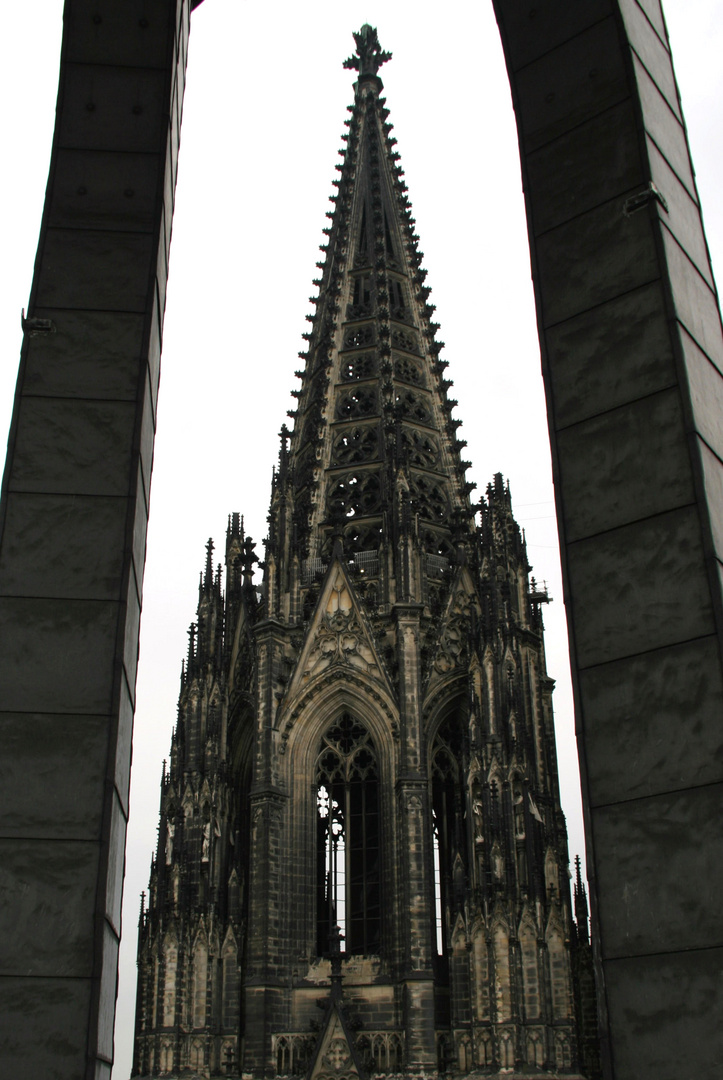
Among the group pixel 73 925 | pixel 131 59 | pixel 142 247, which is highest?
pixel 131 59

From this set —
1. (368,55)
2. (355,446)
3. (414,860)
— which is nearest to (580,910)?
(414,860)

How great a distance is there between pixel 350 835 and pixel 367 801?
1023mm

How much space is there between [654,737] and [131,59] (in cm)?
733

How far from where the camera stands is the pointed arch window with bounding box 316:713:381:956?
105 ft

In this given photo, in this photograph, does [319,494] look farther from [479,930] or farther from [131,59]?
[131,59]

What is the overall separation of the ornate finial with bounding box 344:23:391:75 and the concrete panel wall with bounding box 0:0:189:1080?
142ft

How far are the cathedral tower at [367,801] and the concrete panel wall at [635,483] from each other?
2200 cm

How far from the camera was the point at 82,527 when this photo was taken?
9750mm

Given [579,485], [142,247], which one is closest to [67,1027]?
[579,485]

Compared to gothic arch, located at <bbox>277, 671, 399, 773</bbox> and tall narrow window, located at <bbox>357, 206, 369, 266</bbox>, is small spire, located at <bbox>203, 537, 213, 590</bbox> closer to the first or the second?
gothic arch, located at <bbox>277, 671, 399, 773</bbox>

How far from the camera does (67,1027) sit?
8.25 meters

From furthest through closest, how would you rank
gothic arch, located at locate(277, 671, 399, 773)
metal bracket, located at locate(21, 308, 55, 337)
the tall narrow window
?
1. the tall narrow window
2. gothic arch, located at locate(277, 671, 399, 773)
3. metal bracket, located at locate(21, 308, 55, 337)

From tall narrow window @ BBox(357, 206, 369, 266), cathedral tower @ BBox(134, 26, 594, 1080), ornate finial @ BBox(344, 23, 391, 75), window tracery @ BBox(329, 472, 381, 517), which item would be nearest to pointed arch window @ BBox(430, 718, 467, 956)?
cathedral tower @ BBox(134, 26, 594, 1080)

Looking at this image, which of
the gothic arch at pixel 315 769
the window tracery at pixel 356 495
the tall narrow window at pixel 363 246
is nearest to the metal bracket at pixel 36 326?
the gothic arch at pixel 315 769
